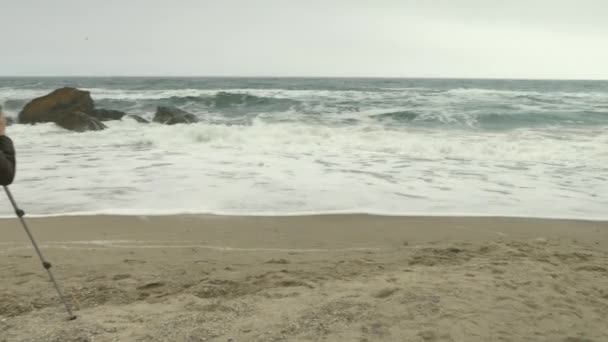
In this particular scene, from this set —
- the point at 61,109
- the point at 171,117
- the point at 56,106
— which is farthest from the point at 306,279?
the point at 56,106

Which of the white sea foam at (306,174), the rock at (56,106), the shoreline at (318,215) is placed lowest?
the shoreline at (318,215)

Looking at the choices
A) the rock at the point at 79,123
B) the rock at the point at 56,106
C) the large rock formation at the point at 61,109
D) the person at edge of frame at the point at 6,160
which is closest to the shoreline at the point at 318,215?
the person at edge of frame at the point at 6,160

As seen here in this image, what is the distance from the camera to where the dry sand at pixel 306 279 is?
2.91 metres

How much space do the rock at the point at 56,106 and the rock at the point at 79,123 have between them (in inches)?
43.9

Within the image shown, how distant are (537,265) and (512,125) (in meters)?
A: 16.0

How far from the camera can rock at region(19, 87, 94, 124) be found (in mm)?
17750

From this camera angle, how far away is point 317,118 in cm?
2056

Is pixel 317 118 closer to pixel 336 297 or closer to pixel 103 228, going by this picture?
pixel 103 228

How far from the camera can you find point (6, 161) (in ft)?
7.69

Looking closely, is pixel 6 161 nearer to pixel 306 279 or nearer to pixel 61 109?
pixel 306 279

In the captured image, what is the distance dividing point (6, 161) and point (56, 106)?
58.2 feet

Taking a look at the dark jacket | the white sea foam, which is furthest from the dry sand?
the dark jacket

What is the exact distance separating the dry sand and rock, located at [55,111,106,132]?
1130 centimetres

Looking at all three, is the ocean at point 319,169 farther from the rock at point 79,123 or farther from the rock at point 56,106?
the rock at point 56,106
